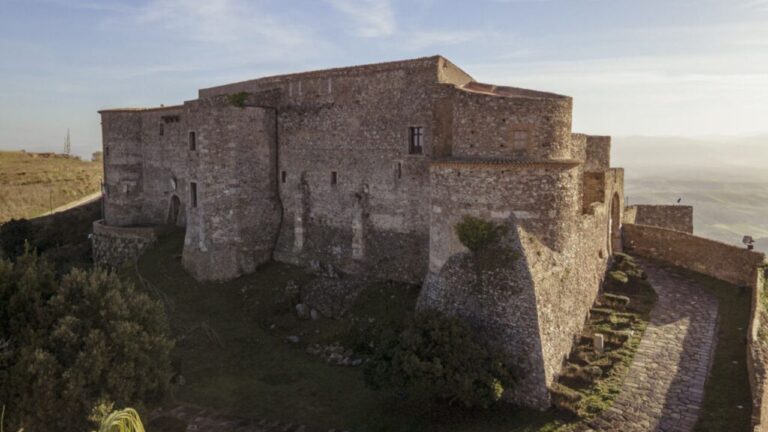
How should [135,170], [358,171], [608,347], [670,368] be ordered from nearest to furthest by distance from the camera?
[670,368]
[608,347]
[358,171]
[135,170]

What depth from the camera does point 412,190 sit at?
885 inches

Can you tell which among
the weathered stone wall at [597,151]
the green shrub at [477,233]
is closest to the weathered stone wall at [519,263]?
the green shrub at [477,233]

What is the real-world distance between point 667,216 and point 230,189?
91.8 ft

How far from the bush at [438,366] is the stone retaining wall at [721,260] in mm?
7628

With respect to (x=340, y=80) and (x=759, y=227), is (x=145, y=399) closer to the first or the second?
(x=340, y=80)

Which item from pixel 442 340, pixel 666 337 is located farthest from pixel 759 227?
pixel 442 340

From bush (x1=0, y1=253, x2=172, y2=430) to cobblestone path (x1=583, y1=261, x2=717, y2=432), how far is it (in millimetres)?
12355

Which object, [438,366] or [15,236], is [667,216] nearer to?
[438,366]

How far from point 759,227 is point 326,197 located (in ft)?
373

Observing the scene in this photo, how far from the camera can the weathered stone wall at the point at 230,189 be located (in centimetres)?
2558

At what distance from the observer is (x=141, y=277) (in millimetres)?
27531

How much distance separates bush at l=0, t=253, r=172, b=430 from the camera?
12094 millimetres

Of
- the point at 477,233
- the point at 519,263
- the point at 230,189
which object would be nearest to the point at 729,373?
the point at 519,263

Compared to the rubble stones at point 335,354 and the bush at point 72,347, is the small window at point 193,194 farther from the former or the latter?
the bush at point 72,347
